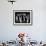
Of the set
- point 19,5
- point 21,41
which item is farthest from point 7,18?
point 21,41

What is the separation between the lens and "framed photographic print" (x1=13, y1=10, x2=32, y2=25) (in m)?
4.84

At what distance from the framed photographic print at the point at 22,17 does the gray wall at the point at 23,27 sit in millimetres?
114

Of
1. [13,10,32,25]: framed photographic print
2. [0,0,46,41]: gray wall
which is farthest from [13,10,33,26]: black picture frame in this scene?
[0,0,46,41]: gray wall

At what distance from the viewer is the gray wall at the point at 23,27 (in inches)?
190

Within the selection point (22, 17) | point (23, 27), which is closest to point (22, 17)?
point (22, 17)

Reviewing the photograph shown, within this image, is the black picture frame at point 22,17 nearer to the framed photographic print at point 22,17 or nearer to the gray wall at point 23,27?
the framed photographic print at point 22,17

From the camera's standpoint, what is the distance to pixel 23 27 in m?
4.86

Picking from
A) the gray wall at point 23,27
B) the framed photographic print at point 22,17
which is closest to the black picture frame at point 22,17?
the framed photographic print at point 22,17

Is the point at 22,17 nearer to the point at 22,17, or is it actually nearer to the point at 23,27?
the point at 22,17

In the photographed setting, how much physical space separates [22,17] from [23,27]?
377 mm

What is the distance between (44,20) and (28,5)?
0.82m

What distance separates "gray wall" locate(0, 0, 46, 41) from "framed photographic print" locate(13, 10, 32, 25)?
11 centimetres

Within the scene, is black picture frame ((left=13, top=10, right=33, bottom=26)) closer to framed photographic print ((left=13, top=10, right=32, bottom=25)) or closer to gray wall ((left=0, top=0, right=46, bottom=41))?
framed photographic print ((left=13, top=10, right=32, bottom=25))

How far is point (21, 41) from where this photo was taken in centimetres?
296
